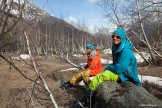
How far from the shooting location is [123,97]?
4930 mm

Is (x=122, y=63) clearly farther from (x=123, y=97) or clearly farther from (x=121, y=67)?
(x=123, y=97)

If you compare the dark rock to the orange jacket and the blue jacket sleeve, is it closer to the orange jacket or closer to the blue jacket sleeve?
the blue jacket sleeve

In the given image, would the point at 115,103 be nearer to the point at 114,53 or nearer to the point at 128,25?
the point at 114,53

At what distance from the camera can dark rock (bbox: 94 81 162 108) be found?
4.67 metres

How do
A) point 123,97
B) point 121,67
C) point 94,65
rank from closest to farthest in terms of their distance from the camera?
point 123,97 → point 121,67 → point 94,65

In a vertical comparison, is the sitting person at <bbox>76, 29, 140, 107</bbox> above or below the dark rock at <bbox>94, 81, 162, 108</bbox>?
above

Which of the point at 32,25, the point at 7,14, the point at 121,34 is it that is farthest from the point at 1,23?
the point at 121,34

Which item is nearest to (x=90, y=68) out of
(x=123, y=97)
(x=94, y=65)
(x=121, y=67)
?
(x=94, y=65)

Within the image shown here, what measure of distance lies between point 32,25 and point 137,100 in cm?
222

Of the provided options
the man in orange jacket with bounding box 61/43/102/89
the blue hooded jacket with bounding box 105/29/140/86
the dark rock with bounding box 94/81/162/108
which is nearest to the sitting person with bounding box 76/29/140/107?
the blue hooded jacket with bounding box 105/29/140/86

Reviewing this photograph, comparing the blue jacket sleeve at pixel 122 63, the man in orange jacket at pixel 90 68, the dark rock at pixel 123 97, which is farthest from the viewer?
the man in orange jacket at pixel 90 68

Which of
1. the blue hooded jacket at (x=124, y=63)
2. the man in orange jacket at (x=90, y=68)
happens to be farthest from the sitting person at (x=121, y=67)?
the man in orange jacket at (x=90, y=68)

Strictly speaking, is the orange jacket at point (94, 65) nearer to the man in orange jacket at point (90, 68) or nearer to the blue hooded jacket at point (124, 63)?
the man in orange jacket at point (90, 68)

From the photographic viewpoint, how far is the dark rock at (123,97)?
15.3 ft
